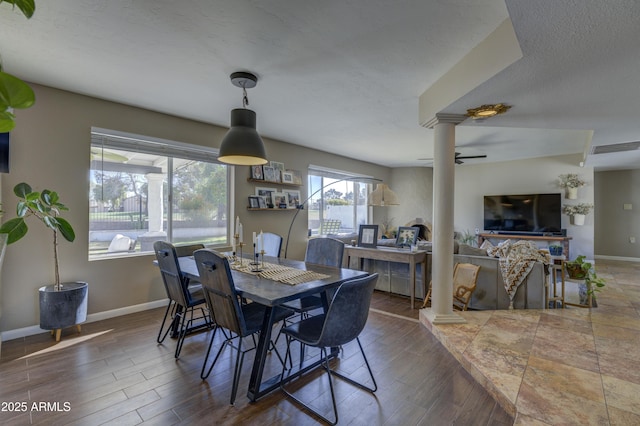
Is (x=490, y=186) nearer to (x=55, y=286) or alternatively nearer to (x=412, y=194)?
(x=412, y=194)

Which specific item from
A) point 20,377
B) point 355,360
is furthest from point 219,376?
point 20,377

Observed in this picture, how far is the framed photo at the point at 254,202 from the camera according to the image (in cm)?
476

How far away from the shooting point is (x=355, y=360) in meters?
2.56

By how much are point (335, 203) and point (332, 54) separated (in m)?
4.54

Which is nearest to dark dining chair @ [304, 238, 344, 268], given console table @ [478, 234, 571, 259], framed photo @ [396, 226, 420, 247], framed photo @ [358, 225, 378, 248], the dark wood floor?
the dark wood floor

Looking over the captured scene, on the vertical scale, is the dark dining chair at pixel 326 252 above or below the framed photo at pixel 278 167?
below

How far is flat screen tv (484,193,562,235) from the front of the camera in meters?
6.43

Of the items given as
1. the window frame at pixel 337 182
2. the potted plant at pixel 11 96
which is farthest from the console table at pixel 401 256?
the potted plant at pixel 11 96

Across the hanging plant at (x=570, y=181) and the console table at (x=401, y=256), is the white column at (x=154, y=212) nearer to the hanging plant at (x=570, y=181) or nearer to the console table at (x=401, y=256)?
the console table at (x=401, y=256)

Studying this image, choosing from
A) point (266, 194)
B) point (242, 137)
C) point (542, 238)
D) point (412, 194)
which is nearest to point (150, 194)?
point (266, 194)

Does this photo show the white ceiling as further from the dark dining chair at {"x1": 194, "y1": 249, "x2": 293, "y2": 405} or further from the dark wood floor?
the dark wood floor

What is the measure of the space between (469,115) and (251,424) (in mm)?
3184

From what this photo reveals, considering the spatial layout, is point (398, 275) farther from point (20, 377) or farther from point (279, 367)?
point (20, 377)

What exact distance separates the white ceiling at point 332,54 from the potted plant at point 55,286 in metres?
1.16
